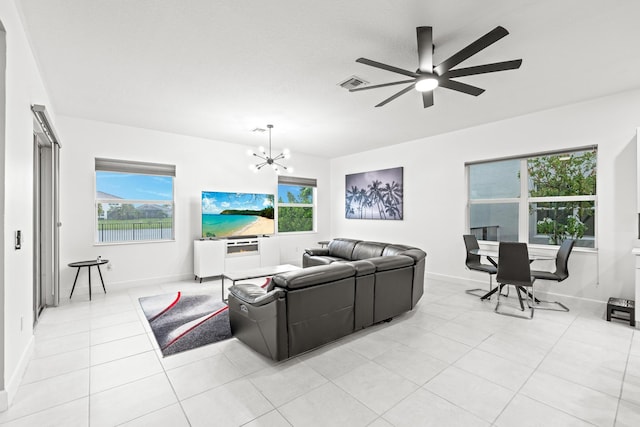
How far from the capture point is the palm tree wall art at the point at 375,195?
250 inches

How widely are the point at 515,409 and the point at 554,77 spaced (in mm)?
3298

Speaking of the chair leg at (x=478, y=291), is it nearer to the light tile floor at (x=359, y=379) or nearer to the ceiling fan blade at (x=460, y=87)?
the light tile floor at (x=359, y=379)

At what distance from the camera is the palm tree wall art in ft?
20.8

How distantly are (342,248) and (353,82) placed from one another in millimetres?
3201

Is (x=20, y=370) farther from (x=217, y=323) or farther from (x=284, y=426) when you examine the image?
(x=284, y=426)

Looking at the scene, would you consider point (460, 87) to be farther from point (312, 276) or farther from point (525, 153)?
point (525, 153)

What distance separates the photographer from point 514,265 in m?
3.78

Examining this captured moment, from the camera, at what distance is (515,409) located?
6.45 feet

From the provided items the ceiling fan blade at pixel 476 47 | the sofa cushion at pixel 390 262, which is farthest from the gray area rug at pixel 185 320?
the ceiling fan blade at pixel 476 47

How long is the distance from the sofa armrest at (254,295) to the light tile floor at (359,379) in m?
0.51

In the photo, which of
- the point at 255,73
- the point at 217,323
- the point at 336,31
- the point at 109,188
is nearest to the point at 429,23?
the point at 336,31

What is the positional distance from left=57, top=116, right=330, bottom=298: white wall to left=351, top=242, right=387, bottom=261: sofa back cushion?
1.99m

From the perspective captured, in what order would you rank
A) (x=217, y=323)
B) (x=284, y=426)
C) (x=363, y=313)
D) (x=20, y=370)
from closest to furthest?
1. (x=284, y=426)
2. (x=20, y=370)
3. (x=363, y=313)
4. (x=217, y=323)

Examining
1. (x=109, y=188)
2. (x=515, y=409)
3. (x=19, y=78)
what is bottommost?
(x=515, y=409)
